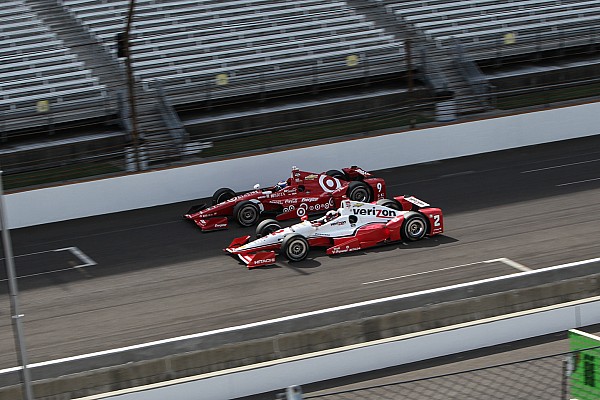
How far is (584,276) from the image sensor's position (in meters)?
13.4

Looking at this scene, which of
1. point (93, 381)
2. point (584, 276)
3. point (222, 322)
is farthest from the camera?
point (222, 322)

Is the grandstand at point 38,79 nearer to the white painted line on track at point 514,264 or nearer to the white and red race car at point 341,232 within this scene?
the white and red race car at point 341,232

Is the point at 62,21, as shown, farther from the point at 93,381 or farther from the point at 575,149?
the point at 93,381

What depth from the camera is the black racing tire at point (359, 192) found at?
64.8 feet

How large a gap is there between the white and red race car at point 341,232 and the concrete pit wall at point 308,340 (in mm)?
4641

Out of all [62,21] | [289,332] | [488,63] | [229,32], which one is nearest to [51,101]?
[62,21]

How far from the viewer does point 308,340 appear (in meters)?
11.9

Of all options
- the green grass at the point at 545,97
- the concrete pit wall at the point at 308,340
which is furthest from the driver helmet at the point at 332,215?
the green grass at the point at 545,97

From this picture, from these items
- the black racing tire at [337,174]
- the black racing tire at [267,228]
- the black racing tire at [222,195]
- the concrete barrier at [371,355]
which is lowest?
the concrete barrier at [371,355]

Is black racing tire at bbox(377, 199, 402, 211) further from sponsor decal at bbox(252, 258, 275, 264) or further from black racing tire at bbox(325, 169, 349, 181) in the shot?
black racing tire at bbox(325, 169, 349, 181)

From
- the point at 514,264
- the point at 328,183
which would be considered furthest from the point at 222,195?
the point at 514,264

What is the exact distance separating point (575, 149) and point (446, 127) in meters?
3.17

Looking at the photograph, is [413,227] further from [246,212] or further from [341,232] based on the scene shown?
[246,212]

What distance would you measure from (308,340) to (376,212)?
238 inches
